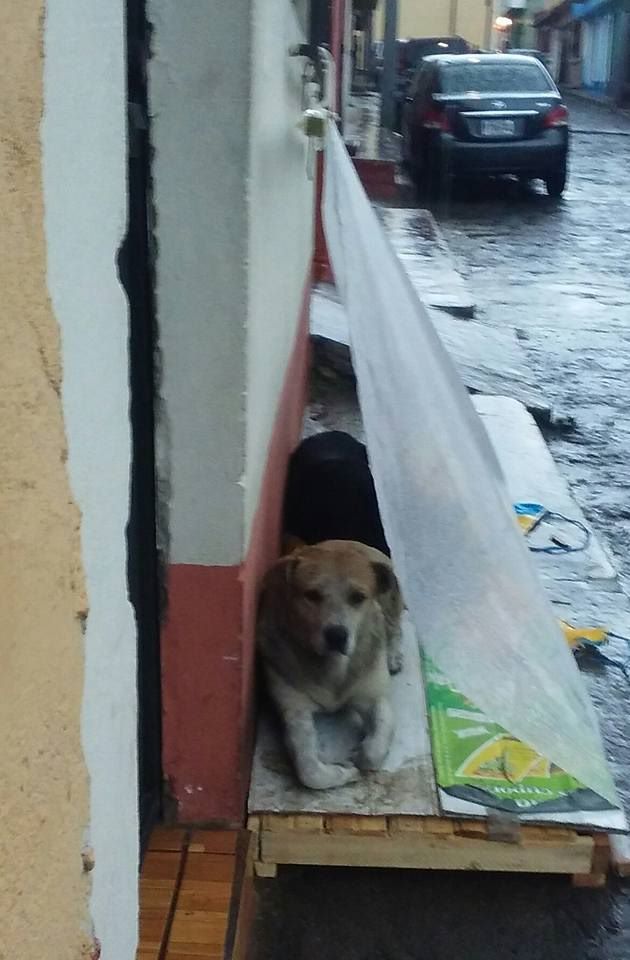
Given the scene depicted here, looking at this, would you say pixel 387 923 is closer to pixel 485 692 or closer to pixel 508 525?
pixel 485 692

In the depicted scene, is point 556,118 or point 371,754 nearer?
point 371,754

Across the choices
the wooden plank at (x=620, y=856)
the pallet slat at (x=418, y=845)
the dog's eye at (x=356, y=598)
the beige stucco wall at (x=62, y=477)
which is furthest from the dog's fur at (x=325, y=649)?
the beige stucco wall at (x=62, y=477)

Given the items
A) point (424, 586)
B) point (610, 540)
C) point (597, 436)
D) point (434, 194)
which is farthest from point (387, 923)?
point (434, 194)

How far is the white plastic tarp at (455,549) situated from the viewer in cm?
250

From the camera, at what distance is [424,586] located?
2502mm

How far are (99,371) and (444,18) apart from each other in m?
36.1

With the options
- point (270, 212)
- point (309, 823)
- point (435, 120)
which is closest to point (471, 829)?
point (309, 823)

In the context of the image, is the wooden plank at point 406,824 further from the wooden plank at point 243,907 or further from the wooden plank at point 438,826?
the wooden plank at point 243,907

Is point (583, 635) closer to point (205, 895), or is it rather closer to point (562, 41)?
point (205, 895)

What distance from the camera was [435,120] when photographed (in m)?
14.3

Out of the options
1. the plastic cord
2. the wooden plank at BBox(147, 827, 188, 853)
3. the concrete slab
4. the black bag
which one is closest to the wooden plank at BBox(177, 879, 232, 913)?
the wooden plank at BBox(147, 827, 188, 853)

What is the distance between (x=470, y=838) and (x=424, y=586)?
0.63m

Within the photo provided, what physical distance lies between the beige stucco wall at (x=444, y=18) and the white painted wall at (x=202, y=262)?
34259 mm

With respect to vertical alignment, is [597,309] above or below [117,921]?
below
